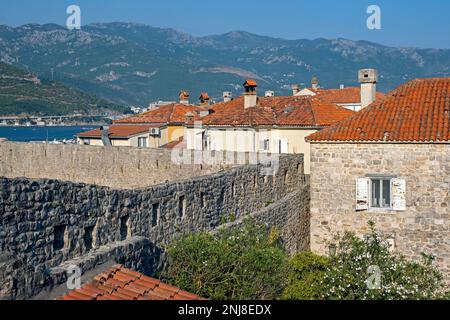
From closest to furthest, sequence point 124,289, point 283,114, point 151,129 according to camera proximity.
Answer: point 124,289 → point 283,114 → point 151,129

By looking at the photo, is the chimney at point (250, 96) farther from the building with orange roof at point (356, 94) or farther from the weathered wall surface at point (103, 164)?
the weathered wall surface at point (103, 164)

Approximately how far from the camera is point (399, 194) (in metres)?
22.2

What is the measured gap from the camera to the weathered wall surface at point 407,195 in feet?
71.2

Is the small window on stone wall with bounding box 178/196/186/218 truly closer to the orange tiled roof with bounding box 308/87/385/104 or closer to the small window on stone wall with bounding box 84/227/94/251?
the small window on stone wall with bounding box 84/227/94/251

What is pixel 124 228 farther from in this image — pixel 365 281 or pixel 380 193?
pixel 380 193

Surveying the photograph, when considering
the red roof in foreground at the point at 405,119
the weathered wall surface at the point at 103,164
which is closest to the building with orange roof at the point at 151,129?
the weathered wall surface at the point at 103,164

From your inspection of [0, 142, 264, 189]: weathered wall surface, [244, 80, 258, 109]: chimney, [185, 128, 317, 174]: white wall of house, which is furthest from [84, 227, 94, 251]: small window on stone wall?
[244, 80, 258, 109]: chimney

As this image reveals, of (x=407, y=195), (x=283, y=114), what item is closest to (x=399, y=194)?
(x=407, y=195)

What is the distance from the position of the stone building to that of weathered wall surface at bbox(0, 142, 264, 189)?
519 centimetres

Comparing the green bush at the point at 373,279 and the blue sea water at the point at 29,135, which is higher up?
the blue sea water at the point at 29,135

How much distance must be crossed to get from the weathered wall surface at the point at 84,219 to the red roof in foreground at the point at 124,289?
→ 47cm

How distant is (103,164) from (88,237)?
1645 cm

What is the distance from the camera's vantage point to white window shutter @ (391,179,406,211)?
22.1 metres
